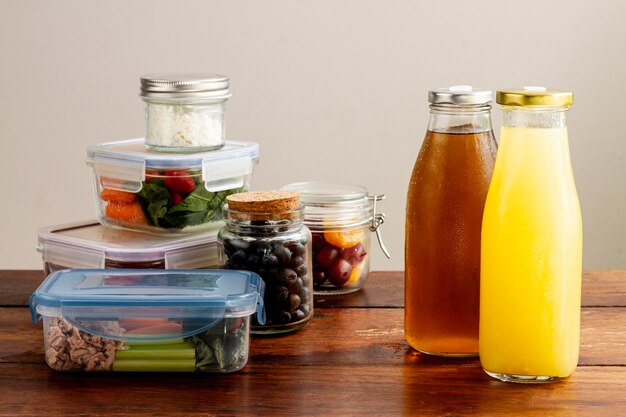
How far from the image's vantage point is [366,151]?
2346 mm

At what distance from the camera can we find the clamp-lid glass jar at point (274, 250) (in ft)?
3.44

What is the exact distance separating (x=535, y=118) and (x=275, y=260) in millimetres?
342

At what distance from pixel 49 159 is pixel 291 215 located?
1.47 metres

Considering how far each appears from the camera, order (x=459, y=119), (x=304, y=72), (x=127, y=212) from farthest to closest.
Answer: (x=304, y=72) < (x=127, y=212) < (x=459, y=119)

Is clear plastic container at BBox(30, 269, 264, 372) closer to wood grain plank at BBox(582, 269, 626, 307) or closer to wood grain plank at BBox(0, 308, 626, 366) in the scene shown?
wood grain plank at BBox(0, 308, 626, 366)

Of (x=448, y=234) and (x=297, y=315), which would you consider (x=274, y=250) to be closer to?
(x=297, y=315)

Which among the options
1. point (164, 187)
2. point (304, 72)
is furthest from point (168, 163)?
point (304, 72)

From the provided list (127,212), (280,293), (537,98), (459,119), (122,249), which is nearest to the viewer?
(537,98)

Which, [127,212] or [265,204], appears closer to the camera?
[265,204]

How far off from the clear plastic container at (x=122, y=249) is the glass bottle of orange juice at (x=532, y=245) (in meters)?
0.45

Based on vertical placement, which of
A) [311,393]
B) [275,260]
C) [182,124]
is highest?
[182,124]

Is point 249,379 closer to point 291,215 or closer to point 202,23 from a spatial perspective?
point 291,215

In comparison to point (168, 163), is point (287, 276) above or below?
below

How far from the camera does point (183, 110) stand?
1.30m
